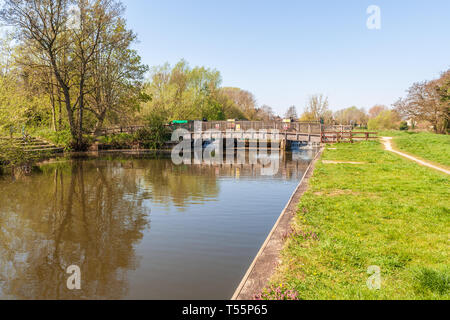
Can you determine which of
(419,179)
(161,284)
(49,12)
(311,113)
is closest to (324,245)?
(161,284)

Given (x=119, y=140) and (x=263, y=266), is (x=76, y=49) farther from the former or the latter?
(x=263, y=266)

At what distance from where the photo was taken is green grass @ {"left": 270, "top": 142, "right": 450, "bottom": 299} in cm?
538

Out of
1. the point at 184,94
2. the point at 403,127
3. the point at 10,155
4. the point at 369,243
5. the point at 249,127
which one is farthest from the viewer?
the point at 403,127

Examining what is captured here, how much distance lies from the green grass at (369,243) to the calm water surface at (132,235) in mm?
1434

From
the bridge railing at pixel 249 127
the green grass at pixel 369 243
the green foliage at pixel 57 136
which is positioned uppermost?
the bridge railing at pixel 249 127

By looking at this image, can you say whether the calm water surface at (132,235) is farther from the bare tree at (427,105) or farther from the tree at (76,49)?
the bare tree at (427,105)

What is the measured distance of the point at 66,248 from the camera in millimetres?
8727

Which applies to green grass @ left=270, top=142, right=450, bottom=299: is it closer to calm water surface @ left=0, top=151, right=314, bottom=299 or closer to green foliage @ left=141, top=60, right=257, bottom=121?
calm water surface @ left=0, top=151, right=314, bottom=299

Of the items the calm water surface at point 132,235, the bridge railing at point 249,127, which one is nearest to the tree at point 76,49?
the bridge railing at point 249,127

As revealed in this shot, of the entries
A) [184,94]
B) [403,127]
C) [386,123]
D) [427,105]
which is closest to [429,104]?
[427,105]

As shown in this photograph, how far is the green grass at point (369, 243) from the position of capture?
5.38m

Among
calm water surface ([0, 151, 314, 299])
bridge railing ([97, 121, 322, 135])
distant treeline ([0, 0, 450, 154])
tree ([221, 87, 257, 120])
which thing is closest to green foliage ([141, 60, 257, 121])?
distant treeline ([0, 0, 450, 154])

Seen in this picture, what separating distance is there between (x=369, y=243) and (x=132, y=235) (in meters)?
6.66

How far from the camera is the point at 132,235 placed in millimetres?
9852
